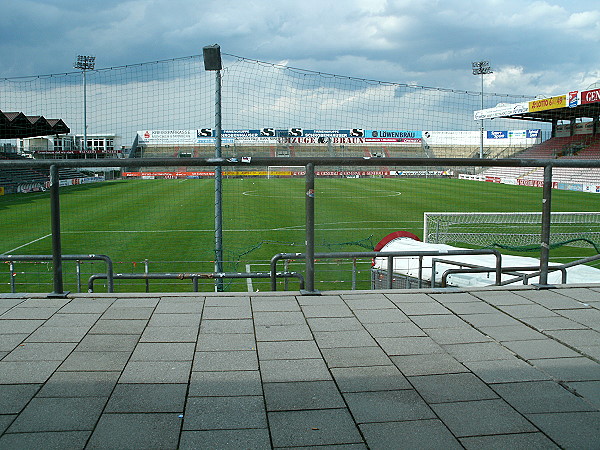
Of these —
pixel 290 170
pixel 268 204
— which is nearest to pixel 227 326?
A: pixel 290 170

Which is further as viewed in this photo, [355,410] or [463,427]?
[355,410]

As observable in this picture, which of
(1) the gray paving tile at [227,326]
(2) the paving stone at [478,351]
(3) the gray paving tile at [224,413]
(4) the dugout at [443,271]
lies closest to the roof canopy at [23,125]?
(4) the dugout at [443,271]

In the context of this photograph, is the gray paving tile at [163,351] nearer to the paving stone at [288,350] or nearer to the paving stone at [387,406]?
the paving stone at [288,350]

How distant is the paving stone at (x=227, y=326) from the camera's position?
13.4ft

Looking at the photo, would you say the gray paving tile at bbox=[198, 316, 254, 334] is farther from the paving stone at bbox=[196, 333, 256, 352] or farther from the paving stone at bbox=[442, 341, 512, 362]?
the paving stone at bbox=[442, 341, 512, 362]

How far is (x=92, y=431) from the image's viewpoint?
2.60 metres

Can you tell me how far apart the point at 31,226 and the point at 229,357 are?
65.6 ft

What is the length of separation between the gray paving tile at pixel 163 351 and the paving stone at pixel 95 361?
9 centimetres

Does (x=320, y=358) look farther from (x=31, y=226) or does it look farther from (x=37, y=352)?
(x=31, y=226)

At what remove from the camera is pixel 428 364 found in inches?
136

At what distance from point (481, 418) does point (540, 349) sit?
3.99 ft

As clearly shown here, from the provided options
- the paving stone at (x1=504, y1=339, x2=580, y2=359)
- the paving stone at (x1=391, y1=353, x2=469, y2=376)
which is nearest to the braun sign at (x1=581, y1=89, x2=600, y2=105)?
the paving stone at (x1=504, y1=339, x2=580, y2=359)

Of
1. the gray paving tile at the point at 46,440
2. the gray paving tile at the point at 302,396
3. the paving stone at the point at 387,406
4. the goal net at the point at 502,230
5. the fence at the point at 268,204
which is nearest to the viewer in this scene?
the gray paving tile at the point at 46,440

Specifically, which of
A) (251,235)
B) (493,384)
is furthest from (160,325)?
(251,235)
